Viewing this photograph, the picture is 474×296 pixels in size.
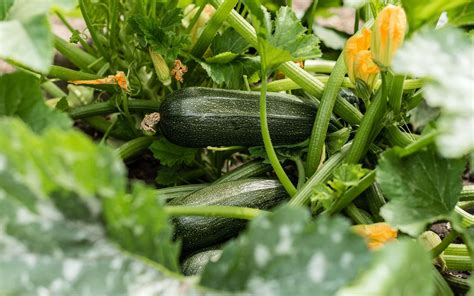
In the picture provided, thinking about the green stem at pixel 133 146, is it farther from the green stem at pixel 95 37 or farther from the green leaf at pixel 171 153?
the green stem at pixel 95 37

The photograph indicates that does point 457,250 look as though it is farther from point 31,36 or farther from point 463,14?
point 31,36

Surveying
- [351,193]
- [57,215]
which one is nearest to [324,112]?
[351,193]

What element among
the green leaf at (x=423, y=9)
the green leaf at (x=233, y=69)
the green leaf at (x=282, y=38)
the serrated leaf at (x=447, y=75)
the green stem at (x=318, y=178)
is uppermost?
the green leaf at (x=423, y=9)

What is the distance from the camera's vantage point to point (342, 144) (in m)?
1.70

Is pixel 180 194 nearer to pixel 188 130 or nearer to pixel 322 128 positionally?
pixel 188 130

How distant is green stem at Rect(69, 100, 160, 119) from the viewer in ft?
6.30

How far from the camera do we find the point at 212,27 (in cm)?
176

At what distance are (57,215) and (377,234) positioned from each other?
0.68 metres

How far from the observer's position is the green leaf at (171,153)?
6.06ft

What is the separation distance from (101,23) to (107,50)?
→ 0.12 metres

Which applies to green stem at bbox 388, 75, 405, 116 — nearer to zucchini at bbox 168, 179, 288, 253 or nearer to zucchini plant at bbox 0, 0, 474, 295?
zucchini plant at bbox 0, 0, 474, 295

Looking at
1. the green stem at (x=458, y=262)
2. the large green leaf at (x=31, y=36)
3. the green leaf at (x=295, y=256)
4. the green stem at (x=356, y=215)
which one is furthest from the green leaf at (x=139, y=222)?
the green stem at (x=458, y=262)

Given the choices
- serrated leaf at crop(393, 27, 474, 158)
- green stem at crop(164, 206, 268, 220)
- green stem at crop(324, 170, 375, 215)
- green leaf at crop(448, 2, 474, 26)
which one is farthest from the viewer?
green stem at crop(324, 170, 375, 215)

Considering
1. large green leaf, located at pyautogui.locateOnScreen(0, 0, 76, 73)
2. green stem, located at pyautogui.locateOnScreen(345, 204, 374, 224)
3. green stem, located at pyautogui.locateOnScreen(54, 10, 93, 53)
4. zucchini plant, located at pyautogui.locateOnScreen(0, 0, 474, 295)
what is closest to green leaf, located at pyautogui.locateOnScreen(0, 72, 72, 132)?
zucchini plant, located at pyautogui.locateOnScreen(0, 0, 474, 295)
